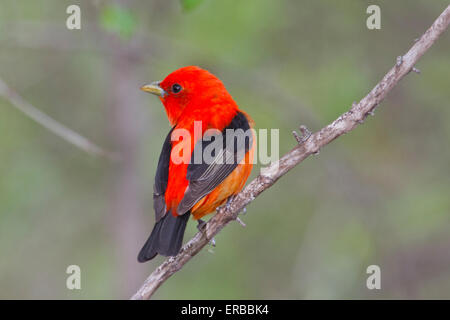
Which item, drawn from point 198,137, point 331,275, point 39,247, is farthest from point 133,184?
point 198,137

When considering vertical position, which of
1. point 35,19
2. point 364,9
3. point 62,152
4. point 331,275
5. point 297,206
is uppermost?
point 35,19

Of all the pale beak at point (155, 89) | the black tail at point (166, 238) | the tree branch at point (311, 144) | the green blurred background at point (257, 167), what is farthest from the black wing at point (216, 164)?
the green blurred background at point (257, 167)

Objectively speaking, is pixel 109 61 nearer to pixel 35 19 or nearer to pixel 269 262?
pixel 35 19

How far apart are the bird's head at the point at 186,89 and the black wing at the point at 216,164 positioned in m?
0.59

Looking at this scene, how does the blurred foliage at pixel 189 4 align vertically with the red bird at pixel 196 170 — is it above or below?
above

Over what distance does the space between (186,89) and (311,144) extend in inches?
82.8

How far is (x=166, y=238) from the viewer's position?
4.38 m

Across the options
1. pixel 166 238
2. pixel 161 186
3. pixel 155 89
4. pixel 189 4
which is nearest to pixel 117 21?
pixel 155 89

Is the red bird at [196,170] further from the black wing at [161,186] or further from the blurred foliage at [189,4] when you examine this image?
the blurred foliage at [189,4]

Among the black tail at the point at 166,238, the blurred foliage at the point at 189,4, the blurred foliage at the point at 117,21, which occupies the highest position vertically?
the blurred foliage at the point at 117,21

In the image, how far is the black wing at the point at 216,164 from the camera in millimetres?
4512

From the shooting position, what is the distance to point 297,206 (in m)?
8.45

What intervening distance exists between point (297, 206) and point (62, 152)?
3.26 metres

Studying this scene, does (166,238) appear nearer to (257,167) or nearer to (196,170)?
(196,170)
